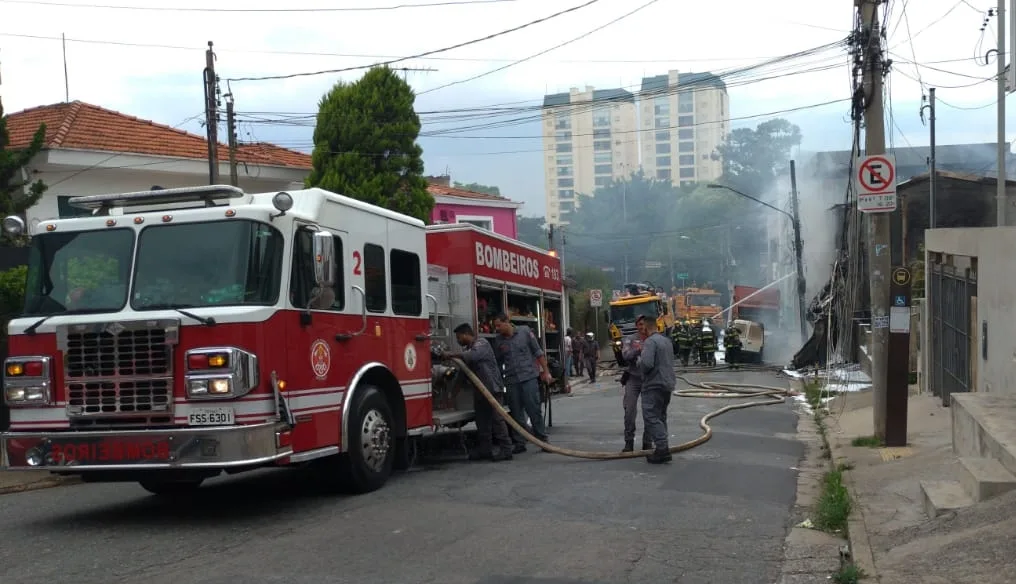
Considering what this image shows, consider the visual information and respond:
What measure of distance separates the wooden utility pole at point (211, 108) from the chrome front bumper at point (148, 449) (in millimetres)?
10669

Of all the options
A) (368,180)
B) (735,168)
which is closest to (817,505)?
(368,180)

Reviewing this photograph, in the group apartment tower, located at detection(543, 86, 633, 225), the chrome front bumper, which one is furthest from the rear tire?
apartment tower, located at detection(543, 86, 633, 225)

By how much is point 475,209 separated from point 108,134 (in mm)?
14788

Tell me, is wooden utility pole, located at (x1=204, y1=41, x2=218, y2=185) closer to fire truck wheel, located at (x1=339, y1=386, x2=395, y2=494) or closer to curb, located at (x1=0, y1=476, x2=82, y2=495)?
curb, located at (x1=0, y1=476, x2=82, y2=495)

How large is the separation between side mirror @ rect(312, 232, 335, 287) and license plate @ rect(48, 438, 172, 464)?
1.71m

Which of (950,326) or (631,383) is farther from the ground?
(950,326)

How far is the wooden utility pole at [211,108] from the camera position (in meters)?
18.2

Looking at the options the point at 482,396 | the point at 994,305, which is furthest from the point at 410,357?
the point at 994,305

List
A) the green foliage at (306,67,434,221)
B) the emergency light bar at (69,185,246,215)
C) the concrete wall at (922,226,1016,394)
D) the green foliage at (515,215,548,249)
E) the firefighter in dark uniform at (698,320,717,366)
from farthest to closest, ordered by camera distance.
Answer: the green foliage at (515,215,548,249) < the firefighter in dark uniform at (698,320,717,366) < the green foliage at (306,67,434,221) < the concrete wall at (922,226,1016,394) < the emergency light bar at (69,185,246,215)

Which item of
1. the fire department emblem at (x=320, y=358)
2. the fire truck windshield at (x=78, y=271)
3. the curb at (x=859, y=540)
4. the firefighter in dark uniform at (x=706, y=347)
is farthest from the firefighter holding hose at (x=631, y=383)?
the firefighter in dark uniform at (x=706, y=347)

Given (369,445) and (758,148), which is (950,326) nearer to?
(369,445)

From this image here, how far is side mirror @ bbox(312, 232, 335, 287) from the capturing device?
7992mm

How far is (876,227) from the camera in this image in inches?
484

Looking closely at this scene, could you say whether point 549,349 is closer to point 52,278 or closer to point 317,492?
point 317,492
